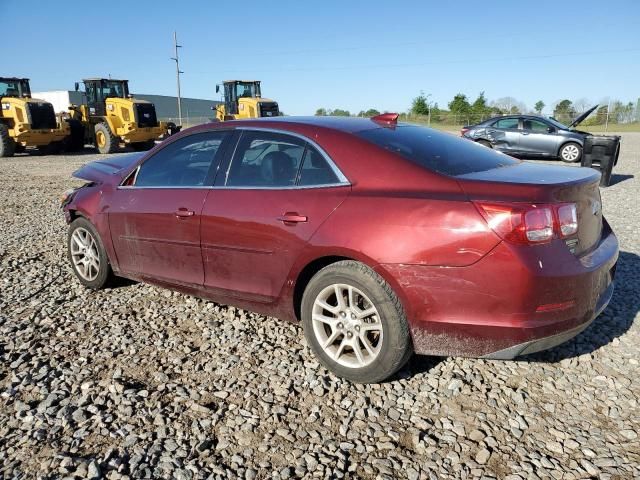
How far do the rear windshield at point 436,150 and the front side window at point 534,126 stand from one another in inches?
516

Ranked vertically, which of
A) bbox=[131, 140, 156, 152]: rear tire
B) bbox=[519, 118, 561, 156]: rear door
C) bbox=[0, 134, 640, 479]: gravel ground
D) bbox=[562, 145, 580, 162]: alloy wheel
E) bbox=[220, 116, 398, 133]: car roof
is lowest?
bbox=[0, 134, 640, 479]: gravel ground

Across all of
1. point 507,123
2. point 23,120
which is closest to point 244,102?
point 23,120

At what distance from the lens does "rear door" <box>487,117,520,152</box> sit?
605 inches

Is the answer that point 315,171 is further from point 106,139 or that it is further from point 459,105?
point 459,105

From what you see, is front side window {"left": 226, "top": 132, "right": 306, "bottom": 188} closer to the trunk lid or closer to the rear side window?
the rear side window

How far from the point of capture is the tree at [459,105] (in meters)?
52.6

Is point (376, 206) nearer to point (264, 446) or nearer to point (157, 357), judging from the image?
point (264, 446)

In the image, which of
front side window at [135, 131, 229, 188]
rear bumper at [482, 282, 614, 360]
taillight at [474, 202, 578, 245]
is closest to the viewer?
taillight at [474, 202, 578, 245]

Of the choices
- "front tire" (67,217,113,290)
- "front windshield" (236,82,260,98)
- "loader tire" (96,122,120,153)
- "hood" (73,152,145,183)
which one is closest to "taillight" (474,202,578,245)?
"hood" (73,152,145,183)

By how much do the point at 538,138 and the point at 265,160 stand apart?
46.0 ft

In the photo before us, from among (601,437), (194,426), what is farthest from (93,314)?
(601,437)

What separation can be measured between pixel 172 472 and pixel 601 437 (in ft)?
6.80

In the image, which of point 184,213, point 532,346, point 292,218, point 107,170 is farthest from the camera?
point 107,170

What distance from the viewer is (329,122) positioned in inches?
132
